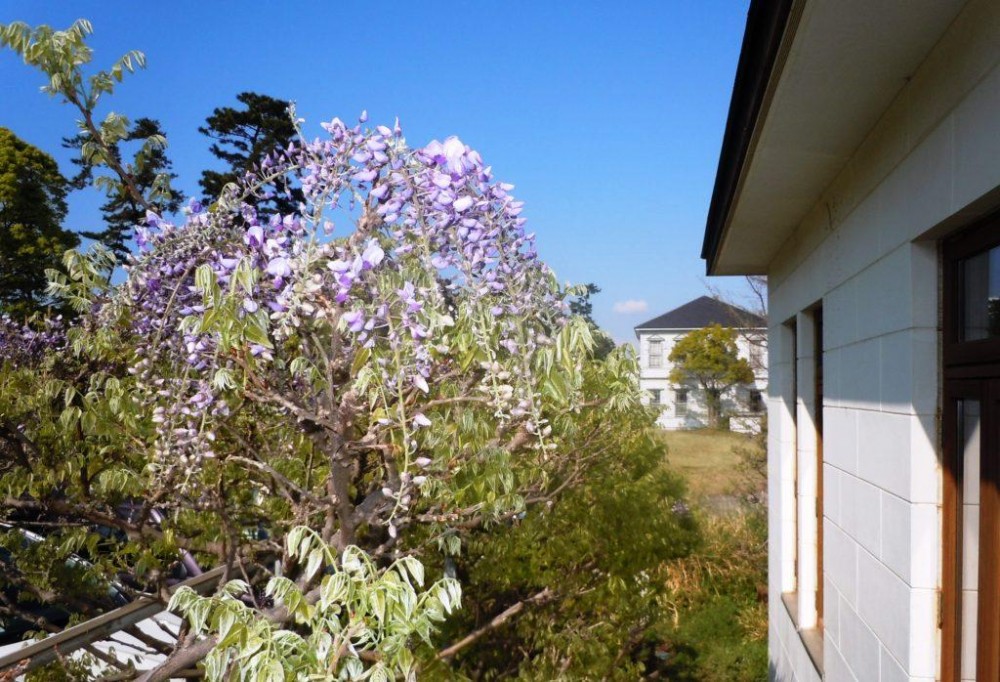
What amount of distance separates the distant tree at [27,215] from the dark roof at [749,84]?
17.7 meters

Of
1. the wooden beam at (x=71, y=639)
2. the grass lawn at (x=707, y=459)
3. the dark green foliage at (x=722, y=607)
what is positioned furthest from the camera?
the grass lawn at (x=707, y=459)

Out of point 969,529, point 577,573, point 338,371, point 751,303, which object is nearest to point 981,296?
point 969,529

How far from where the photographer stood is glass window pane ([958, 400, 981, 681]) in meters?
1.88

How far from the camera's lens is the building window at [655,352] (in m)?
36.8

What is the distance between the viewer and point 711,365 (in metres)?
30.0

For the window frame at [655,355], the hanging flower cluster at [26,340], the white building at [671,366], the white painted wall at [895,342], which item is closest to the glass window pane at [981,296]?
the white painted wall at [895,342]

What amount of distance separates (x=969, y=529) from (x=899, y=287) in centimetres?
74

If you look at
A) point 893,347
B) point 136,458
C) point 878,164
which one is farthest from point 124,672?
point 878,164

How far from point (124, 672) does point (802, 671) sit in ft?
11.5

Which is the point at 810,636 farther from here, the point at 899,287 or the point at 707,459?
the point at 707,459

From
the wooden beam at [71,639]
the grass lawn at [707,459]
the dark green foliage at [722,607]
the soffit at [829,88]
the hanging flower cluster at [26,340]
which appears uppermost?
the soffit at [829,88]

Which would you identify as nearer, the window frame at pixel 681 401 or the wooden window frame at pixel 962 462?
the wooden window frame at pixel 962 462

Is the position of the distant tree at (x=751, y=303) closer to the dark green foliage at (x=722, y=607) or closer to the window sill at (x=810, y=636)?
the dark green foliage at (x=722, y=607)

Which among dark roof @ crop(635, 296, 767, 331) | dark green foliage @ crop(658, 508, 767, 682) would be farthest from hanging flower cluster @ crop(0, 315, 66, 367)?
dark roof @ crop(635, 296, 767, 331)
